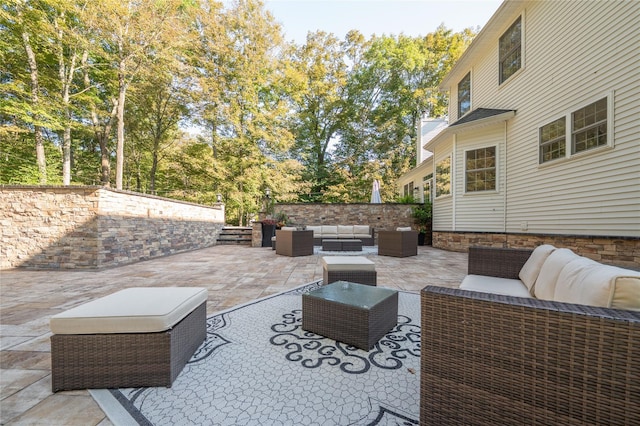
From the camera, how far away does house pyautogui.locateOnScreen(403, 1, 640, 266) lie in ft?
13.1

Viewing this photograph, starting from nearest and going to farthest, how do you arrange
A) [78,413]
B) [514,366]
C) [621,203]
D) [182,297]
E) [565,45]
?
[514,366] < [78,413] < [182,297] < [621,203] < [565,45]

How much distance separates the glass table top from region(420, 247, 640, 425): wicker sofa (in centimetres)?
84

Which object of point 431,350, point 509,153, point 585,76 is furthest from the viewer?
point 509,153

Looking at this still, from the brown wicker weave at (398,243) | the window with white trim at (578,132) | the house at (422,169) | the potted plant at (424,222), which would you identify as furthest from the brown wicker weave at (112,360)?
the house at (422,169)

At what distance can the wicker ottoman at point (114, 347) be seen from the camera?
144 cm

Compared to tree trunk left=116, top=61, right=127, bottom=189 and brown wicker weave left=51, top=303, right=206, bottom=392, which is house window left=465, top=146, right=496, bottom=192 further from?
tree trunk left=116, top=61, right=127, bottom=189

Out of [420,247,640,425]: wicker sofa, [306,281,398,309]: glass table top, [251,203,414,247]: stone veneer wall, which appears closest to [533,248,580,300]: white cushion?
[420,247,640,425]: wicker sofa

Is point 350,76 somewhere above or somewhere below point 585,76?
above

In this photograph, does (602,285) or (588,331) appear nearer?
(588,331)

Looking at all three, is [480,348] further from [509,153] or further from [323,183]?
[323,183]

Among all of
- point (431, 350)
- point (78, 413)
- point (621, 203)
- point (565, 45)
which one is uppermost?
point (565, 45)

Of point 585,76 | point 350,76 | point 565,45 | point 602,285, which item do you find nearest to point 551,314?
point 602,285

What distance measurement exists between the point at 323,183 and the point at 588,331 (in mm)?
15540

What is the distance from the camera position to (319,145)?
17.0 metres
